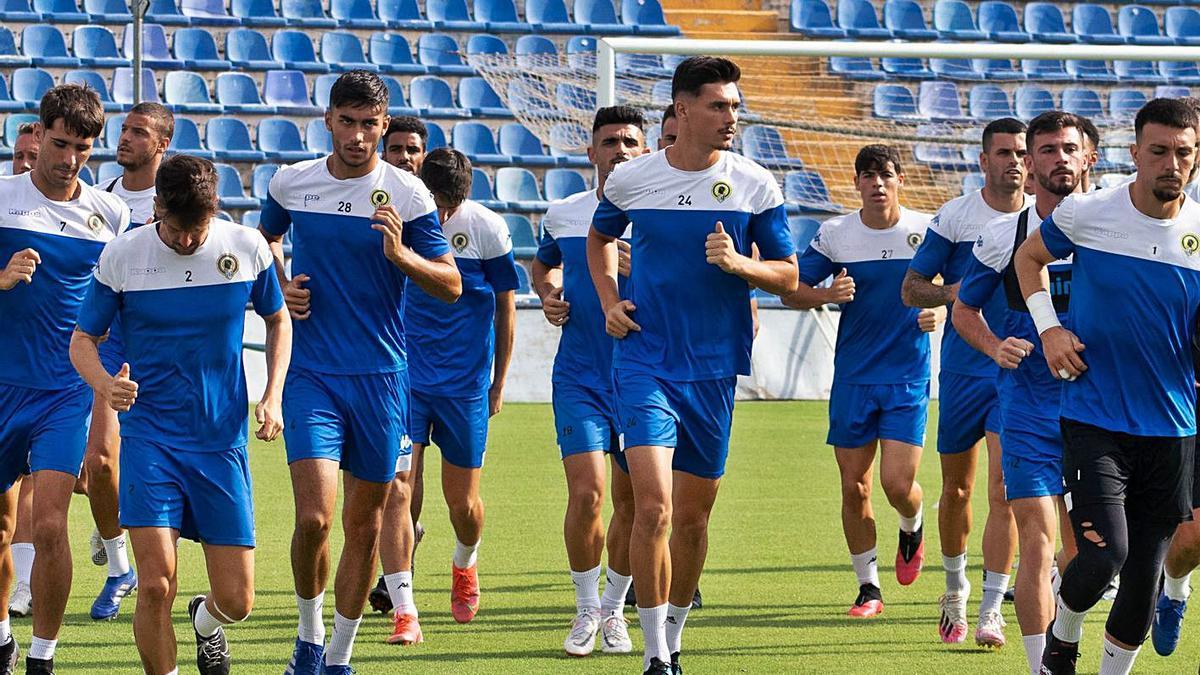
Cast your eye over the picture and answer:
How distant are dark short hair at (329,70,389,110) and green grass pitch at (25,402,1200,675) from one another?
216 cm

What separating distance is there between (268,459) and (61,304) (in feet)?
22.6

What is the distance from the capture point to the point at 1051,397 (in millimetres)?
6250

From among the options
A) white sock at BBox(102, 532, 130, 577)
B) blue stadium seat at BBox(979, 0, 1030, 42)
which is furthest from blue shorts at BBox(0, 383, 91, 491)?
blue stadium seat at BBox(979, 0, 1030, 42)

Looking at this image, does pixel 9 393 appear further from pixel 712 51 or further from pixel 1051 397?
pixel 712 51

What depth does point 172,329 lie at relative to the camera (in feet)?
18.4

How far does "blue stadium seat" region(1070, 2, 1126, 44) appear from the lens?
22.5 meters

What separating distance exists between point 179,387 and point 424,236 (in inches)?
47.4

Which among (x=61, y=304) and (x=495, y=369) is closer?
(x=61, y=304)

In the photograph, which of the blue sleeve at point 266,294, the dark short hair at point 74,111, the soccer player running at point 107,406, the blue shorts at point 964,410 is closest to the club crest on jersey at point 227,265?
the blue sleeve at point 266,294

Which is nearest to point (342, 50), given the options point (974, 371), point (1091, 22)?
point (1091, 22)

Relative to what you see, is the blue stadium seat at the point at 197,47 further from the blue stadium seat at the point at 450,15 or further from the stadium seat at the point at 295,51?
the blue stadium seat at the point at 450,15

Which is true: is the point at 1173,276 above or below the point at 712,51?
above

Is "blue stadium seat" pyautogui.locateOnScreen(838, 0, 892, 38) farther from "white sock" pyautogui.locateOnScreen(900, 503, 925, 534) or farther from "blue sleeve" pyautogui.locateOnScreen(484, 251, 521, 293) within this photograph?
"blue sleeve" pyautogui.locateOnScreen(484, 251, 521, 293)

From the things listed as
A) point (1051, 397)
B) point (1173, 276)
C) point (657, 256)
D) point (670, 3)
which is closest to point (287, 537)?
point (657, 256)
